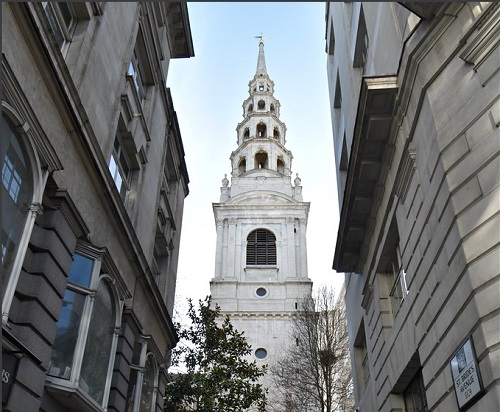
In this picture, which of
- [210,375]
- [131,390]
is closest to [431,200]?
[131,390]

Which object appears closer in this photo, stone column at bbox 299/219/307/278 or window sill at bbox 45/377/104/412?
window sill at bbox 45/377/104/412

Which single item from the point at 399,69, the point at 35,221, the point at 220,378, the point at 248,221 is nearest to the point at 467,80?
the point at 399,69

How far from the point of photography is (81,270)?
12.2 m

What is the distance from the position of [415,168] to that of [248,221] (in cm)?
5031

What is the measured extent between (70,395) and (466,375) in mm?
7501

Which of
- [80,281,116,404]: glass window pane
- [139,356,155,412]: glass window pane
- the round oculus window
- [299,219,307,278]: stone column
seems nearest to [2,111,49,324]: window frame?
[80,281,116,404]: glass window pane

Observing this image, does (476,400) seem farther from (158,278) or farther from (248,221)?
(248,221)

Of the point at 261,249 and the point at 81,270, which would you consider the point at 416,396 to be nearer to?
the point at 81,270

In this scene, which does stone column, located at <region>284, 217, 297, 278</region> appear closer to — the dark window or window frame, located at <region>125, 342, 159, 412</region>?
window frame, located at <region>125, 342, 159, 412</region>

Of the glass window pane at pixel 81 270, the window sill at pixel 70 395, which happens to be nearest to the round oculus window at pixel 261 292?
the glass window pane at pixel 81 270

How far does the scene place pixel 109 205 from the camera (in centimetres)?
1409

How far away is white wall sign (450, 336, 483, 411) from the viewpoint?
8.16 meters

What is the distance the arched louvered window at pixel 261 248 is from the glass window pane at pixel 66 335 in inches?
1914

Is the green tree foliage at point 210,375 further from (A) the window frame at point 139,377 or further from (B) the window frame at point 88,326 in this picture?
(B) the window frame at point 88,326
